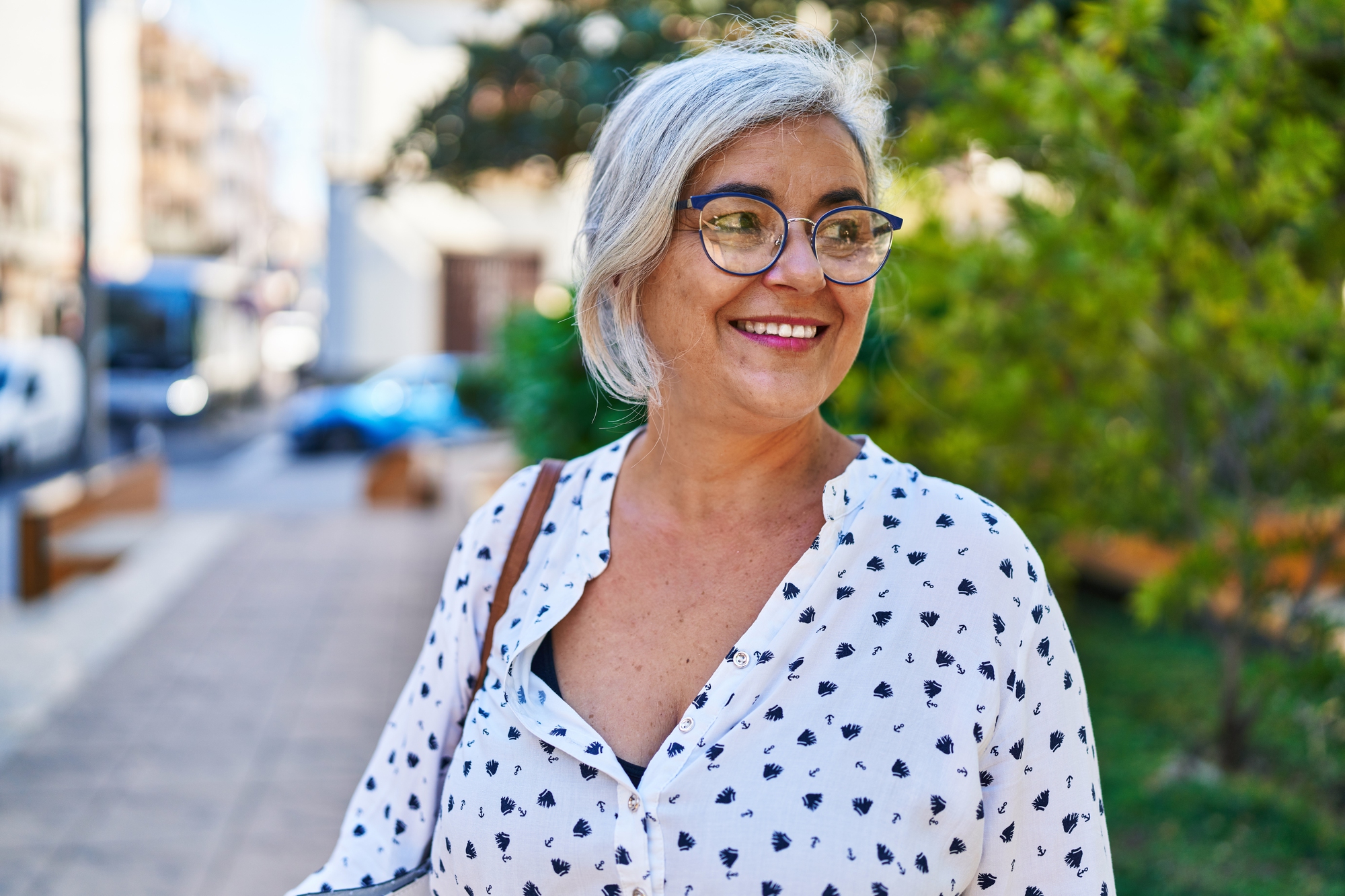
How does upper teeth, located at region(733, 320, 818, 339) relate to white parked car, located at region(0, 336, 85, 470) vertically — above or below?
above

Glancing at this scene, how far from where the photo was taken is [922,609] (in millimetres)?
1431

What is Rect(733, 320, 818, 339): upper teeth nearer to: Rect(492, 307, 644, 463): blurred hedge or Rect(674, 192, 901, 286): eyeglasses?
Rect(674, 192, 901, 286): eyeglasses

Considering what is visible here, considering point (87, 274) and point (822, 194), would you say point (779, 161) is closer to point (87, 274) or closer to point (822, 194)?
point (822, 194)

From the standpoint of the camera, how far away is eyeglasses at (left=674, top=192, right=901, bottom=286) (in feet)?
4.92

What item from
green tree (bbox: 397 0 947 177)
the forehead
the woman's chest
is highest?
green tree (bbox: 397 0 947 177)

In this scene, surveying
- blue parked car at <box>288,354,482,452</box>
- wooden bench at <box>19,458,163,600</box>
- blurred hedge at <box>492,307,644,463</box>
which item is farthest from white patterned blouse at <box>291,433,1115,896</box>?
blue parked car at <box>288,354,482,452</box>

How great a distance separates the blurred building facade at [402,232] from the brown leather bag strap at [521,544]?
17.5 meters

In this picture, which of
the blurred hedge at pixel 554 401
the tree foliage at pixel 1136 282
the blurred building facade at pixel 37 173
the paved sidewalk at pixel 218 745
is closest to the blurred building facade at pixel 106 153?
the blurred building facade at pixel 37 173

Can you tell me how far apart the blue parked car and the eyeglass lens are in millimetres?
16377

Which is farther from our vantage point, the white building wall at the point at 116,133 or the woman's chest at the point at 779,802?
the white building wall at the point at 116,133

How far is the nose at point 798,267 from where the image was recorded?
1.49 m

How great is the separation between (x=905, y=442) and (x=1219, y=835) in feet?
5.88

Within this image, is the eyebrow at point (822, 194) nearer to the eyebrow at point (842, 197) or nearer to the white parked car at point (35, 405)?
the eyebrow at point (842, 197)

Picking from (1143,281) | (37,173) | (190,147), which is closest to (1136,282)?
(1143,281)
